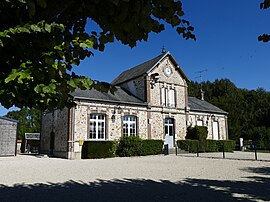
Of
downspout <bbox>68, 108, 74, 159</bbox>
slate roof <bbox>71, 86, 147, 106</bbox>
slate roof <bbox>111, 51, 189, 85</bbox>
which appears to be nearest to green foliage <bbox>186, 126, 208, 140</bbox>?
slate roof <bbox>111, 51, 189, 85</bbox>

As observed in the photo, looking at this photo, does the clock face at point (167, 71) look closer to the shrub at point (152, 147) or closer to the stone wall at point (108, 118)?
the stone wall at point (108, 118)

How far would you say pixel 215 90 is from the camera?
166 feet

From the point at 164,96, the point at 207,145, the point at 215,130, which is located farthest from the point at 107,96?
the point at 215,130

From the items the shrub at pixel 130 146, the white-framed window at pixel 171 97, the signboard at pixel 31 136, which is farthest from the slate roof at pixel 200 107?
the signboard at pixel 31 136

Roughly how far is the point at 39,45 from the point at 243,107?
144 feet

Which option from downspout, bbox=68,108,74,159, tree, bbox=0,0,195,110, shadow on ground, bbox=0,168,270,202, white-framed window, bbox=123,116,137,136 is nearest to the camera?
tree, bbox=0,0,195,110

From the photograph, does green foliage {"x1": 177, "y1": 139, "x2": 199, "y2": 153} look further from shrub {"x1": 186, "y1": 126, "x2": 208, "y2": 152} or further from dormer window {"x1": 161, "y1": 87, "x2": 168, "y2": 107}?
dormer window {"x1": 161, "y1": 87, "x2": 168, "y2": 107}

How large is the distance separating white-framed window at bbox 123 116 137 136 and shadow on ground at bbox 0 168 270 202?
42.0ft

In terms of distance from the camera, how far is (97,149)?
56.6 ft

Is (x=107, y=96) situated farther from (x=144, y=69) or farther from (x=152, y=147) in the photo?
(x=152, y=147)

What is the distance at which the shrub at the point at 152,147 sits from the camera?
19.0 meters

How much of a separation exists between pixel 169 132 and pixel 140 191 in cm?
1686

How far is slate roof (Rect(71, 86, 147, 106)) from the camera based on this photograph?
60.6 ft

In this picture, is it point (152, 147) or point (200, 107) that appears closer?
point (152, 147)
